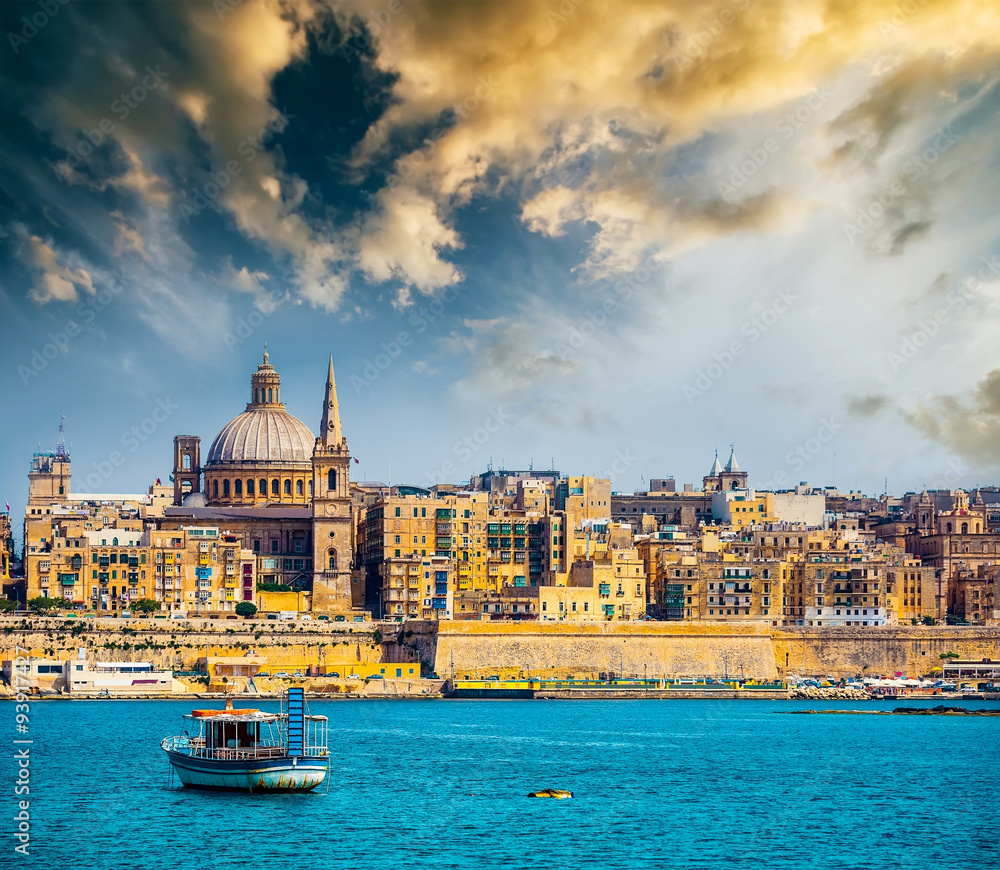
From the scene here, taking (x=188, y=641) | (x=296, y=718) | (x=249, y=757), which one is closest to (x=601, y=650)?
(x=188, y=641)

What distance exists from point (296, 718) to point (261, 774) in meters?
1.52

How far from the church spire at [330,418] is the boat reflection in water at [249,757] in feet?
203

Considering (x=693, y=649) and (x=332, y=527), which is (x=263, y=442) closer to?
(x=332, y=527)

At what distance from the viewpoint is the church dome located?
110m

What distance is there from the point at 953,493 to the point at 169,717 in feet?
242

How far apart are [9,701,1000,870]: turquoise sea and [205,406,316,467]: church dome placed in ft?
154

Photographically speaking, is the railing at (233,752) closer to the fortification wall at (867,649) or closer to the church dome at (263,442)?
the fortification wall at (867,649)

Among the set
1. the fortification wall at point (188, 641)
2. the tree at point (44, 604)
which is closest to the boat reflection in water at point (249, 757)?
the fortification wall at point (188, 641)

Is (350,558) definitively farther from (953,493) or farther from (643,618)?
(953,493)

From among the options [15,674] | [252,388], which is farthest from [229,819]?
[252,388]

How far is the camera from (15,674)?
76.7 meters

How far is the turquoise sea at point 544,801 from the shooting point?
3447 centimetres

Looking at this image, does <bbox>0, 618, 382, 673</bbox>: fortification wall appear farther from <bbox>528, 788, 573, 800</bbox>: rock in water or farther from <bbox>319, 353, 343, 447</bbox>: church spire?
<bbox>528, 788, 573, 800</bbox>: rock in water

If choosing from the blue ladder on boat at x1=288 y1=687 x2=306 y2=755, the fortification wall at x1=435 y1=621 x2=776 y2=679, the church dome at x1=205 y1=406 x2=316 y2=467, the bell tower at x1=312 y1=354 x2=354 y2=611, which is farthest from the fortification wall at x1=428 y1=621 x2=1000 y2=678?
the blue ladder on boat at x1=288 y1=687 x2=306 y2=755
